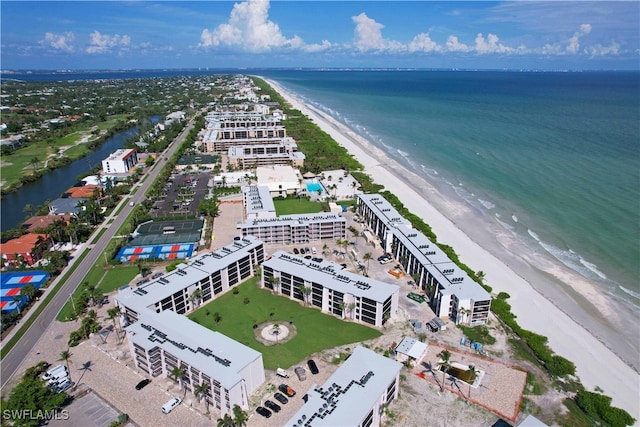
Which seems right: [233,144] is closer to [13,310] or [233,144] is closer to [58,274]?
[58,274]

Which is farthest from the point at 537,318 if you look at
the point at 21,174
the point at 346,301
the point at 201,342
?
the point at 21,174

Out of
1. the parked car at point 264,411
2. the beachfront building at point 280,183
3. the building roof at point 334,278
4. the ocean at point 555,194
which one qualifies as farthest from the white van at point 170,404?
the beachfront building at point 280,183

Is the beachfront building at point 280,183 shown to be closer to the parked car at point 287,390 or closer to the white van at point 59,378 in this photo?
the parked car at point 287,390

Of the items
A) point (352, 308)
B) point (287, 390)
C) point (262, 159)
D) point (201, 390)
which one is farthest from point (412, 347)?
point (262, 159)

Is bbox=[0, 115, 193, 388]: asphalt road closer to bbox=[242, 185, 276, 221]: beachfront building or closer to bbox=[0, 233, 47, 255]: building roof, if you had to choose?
bbox=[0, 233, 47, 255]: building roof

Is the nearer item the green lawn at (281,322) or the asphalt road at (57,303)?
the asphalt road at (57,303)

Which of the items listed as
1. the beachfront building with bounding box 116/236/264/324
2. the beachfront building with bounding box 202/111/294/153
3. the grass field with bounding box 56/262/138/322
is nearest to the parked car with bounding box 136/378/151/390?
the beachfront building with bounding box 116/236/264/324
